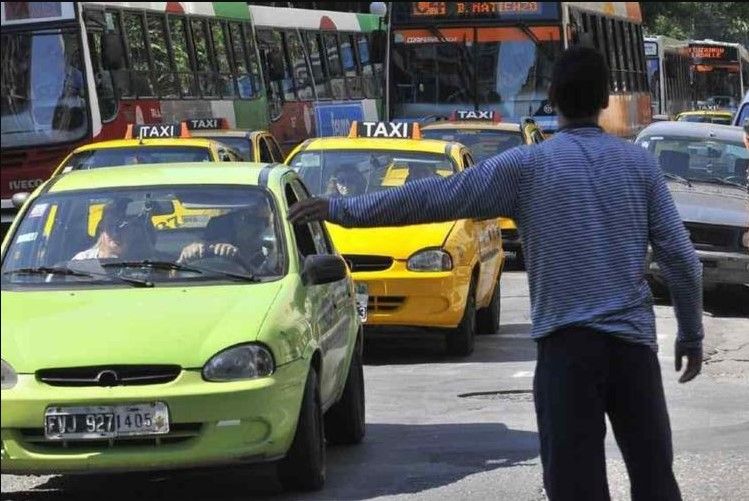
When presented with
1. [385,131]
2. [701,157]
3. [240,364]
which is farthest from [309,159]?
[240,364]

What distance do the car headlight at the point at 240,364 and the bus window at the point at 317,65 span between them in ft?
89.5

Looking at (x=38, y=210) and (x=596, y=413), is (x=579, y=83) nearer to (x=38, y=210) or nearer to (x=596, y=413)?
(x=596, y=413)

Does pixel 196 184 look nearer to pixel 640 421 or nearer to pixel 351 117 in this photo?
pixel 640 421

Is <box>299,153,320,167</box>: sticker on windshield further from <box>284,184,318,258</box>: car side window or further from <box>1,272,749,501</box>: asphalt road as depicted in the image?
<box>284,184,318,258</box>: car side window

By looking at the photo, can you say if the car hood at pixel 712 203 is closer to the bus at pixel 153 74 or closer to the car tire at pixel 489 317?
the car tire at pixel 489 317

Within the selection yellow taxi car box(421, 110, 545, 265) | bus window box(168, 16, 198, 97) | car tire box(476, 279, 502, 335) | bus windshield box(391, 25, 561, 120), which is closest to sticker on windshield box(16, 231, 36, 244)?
car tire box(476, 279, 502, 335)

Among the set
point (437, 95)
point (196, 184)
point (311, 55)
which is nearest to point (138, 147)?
point (196, 184)

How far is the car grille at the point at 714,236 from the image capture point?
16.7 m

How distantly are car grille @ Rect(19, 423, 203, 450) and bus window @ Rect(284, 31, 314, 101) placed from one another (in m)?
26.3

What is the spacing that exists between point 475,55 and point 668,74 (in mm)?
25625

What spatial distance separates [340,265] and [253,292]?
1.82ft

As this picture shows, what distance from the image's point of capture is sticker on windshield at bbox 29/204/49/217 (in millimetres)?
8750

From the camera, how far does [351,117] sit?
35156 millimetres

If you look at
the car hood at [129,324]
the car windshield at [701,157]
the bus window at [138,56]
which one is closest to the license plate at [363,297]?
the car hood at [129,324]
